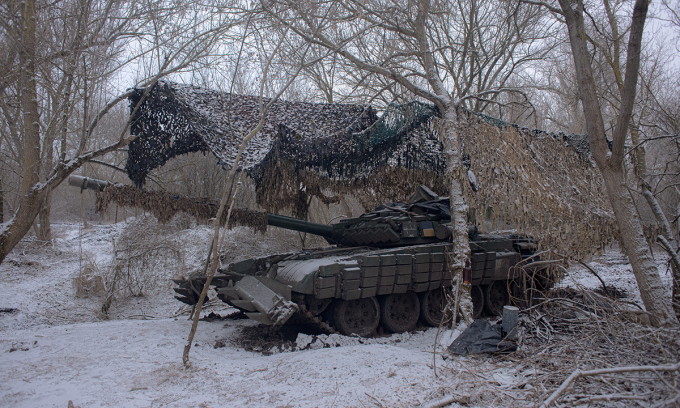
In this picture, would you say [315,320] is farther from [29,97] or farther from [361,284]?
[29,97]

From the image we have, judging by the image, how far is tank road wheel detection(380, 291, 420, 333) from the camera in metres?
7.30

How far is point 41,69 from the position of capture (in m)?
5.85

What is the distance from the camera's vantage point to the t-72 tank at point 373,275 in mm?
6398

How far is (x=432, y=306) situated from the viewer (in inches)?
313

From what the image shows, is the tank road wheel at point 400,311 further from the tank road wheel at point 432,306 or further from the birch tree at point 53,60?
the birch tree at point 53,60

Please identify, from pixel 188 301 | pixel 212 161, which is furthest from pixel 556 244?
pixel 212 161

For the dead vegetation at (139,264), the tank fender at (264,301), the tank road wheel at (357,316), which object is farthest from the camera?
the dead vegetation at (139,264)

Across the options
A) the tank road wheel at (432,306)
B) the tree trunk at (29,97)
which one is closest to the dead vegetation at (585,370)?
the tank road wheel at (432,306)

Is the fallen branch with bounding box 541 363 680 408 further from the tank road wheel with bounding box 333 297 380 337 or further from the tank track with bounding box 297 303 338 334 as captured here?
the tank road wheel with bounding box 333 297 380 337

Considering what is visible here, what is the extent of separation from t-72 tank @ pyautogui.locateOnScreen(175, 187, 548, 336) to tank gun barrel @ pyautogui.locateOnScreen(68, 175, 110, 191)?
2178mm

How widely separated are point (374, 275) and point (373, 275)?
0.7 inches

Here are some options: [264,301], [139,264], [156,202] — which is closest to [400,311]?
[264,301]

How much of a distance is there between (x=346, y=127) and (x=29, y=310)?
8.04 metres

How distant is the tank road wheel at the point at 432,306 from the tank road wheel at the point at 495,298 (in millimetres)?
1093
